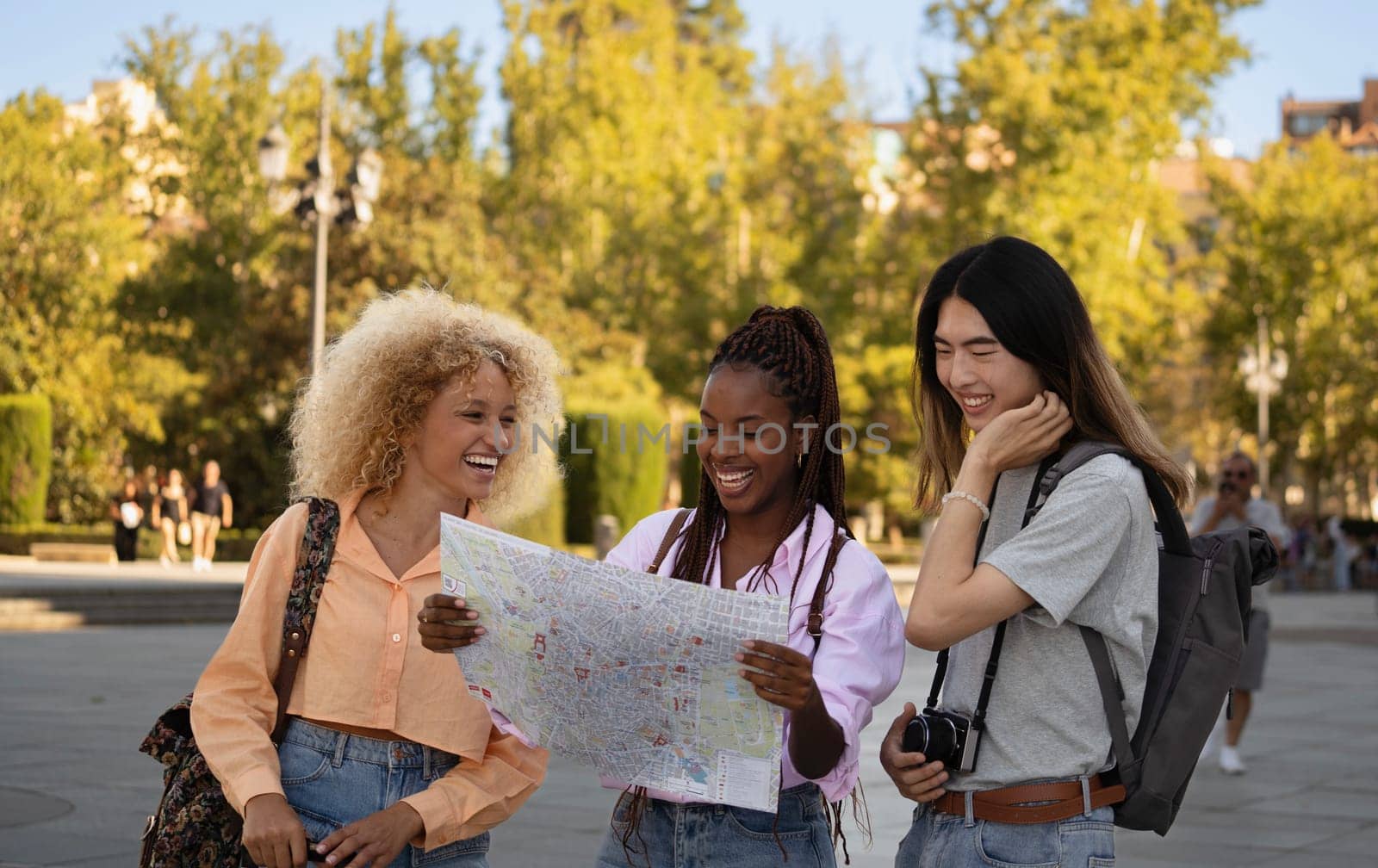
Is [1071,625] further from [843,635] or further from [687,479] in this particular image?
[687,479]

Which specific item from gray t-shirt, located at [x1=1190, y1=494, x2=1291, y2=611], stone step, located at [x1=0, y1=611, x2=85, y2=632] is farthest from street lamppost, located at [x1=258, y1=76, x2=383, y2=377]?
gray t-shirt, located at [x1=1190, y1=494, x2=1291, y2=611]

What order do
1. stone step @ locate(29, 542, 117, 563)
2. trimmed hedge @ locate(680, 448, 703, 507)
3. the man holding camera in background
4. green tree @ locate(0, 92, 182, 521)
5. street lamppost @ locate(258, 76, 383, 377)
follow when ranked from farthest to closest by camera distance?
trimmed hedge @ locate(680, 448, 703, 507) → green tree @ locate(0, 92, 182, 521) → stone step @ locate(29, 542, 117, 563) → street lamppost @ locate(258, 76, 383, 377) → the man holding camera in background

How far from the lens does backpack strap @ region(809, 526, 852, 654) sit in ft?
9.14

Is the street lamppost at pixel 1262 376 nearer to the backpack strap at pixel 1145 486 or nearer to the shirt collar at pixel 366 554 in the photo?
the backpack strap at pixel 1145 486

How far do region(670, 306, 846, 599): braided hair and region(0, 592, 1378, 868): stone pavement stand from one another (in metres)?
4.02

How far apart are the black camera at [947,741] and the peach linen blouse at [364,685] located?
83 centimetres

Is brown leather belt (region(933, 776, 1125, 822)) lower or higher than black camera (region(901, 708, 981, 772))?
lower

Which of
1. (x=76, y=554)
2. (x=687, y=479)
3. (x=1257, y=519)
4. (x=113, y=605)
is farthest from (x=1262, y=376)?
(x=1257, y=519)

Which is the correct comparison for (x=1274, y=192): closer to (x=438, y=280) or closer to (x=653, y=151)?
(x=653, y=151)

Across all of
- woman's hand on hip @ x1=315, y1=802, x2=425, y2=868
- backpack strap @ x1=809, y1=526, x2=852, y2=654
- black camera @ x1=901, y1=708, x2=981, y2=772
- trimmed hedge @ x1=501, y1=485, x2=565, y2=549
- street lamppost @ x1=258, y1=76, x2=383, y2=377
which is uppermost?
street lamppost @ x1=258, y1=76, x2=383, y2=377

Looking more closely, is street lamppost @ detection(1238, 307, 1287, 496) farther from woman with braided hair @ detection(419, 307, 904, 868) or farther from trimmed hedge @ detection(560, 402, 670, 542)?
woman with braided hair @ detection(419, 307, 904, 868)

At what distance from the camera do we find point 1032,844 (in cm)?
272

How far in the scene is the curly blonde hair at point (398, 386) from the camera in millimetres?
3311

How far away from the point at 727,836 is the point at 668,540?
0.56 m
